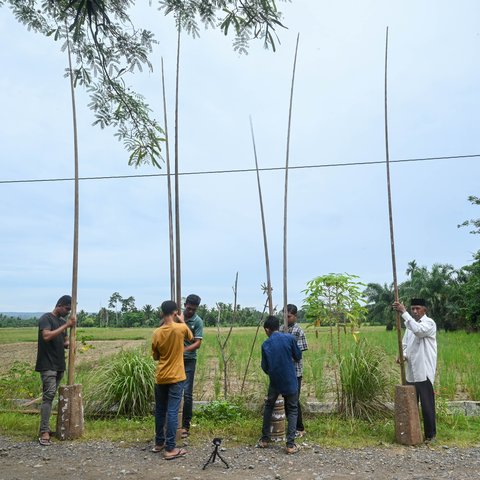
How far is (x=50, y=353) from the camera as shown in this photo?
5.60m

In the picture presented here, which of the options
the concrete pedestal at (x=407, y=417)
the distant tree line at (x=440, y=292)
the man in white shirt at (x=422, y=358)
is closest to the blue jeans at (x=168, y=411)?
the concrete pedestal at (x=407, y=417)

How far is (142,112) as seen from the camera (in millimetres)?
5891

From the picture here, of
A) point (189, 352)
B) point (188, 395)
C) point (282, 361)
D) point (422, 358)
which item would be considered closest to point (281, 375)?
point (282, 361)

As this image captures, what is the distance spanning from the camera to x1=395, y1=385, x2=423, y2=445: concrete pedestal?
520cm

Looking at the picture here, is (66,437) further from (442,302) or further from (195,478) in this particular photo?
(442,302)

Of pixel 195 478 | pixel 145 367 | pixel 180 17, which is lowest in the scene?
pixel 195 478

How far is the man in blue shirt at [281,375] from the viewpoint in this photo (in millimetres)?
5113

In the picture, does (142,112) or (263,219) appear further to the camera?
(263,219)

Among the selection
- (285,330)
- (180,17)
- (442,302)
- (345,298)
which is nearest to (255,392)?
(285,330)

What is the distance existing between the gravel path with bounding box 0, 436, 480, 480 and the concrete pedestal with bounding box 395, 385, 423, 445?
0.12 metres

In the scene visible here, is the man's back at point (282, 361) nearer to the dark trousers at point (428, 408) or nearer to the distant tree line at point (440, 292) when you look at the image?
the dark trousers at point (428, 408)

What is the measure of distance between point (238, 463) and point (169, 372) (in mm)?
1069

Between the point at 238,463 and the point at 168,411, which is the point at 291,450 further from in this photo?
the point at 168,411

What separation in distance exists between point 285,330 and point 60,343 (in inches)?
100
